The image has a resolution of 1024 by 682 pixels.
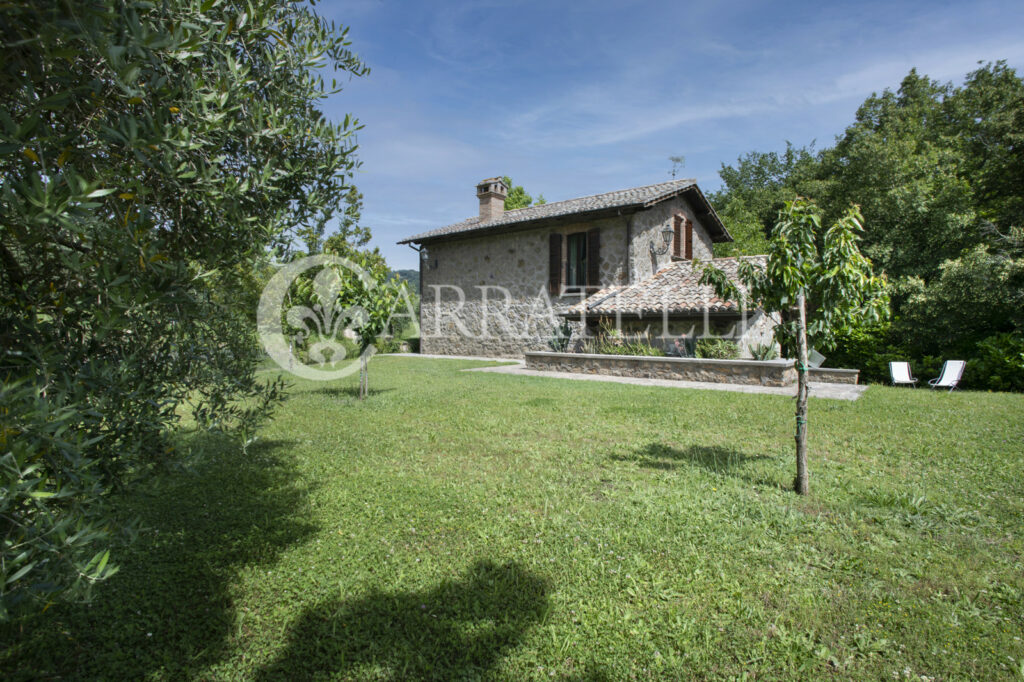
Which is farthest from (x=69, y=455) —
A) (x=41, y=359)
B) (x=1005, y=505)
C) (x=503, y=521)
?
(x=1005, y=505)

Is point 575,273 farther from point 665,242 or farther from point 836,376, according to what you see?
point 836,376

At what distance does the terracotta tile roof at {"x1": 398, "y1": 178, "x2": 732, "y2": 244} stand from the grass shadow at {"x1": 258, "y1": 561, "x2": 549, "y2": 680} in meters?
13.4

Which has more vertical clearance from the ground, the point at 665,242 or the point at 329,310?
the point at 665,242

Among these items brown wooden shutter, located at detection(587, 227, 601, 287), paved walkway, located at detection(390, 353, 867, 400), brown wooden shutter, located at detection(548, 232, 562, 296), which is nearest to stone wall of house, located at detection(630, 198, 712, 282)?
brown wooden shutter, located at detection(587, 227, 601, 287)

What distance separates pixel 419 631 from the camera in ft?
8.88

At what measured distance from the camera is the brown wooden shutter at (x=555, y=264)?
16797 millimetres

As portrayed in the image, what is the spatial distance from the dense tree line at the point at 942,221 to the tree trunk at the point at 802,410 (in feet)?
19.7

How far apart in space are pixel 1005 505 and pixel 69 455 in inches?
253

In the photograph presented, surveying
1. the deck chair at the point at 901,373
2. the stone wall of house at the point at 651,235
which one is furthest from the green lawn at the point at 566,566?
the stone wall of house at the point at 651,235

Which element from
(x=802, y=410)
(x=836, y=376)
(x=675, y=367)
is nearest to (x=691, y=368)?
(x=675, y=367)

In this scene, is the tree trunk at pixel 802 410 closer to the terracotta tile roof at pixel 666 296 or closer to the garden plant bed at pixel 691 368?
the garden plant bed at pixel 691 368

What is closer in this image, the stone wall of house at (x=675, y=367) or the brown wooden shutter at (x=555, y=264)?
the stone wall of house at (x=675, y=367)

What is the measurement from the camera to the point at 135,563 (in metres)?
3.49

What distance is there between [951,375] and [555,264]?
10.8 metres
